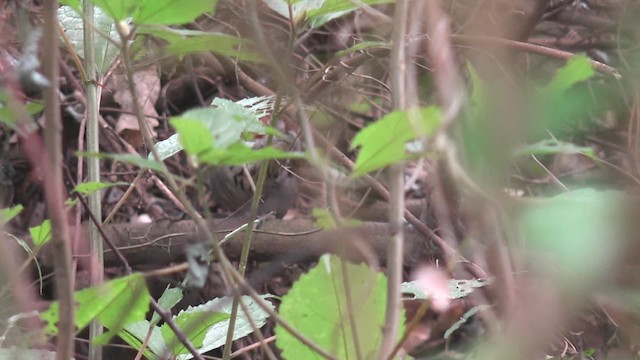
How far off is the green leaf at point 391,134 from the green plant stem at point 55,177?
6.5 inches

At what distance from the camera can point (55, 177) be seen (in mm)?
379

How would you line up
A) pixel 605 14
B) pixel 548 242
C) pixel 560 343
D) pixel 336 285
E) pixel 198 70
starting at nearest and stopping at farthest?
pixel 548 242 < pixel 336 285 < pixel 560 343 < pixel 605 14 < pixel 198 70

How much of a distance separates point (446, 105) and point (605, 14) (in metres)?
1.18

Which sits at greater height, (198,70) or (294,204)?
(198,70)

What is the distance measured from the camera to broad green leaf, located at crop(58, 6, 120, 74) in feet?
2.61

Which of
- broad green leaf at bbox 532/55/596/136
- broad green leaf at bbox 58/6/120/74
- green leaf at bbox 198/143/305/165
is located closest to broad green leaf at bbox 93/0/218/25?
green leaf at bbox 198/143/305/165

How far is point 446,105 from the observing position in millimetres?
428

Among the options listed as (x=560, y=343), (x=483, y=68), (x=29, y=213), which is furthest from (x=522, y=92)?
(x=29, y=213)

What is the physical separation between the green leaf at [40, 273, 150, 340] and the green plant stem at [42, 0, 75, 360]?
3 cm

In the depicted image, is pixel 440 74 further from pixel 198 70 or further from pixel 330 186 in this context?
pixel 198 70

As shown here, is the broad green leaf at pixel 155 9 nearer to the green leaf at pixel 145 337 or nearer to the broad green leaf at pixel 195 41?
the broad green leaf at pixel 195 41

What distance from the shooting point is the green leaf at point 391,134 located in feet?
1.18

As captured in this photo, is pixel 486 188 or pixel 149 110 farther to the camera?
pixel 149 110

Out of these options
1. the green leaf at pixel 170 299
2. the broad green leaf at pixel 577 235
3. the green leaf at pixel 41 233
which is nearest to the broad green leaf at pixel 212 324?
the green leaf at pixel 170 299
